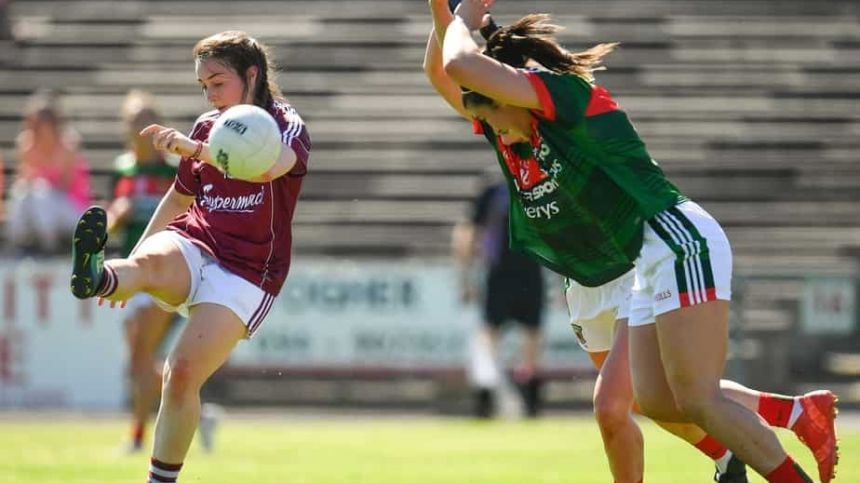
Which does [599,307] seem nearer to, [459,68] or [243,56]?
[459,68]

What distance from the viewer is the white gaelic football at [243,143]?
6461 mm

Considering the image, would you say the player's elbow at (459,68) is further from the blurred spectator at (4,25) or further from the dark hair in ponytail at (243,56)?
the blurred spectator at (4,25)

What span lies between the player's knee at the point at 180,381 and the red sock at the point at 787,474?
226 centimetres

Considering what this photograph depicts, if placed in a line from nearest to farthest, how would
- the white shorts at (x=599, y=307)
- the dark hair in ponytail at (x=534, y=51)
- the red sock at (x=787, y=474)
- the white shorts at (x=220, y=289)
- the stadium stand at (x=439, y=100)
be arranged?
the red sock at (x=787, y=474) → the dark hair in ponytail at (x=534, y=51) → the white shorts at (x=599, y=307) → the white shorts at (x=220, y=289) → the stadium stand at (x=439, y=100)

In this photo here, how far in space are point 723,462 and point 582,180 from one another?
145 centimetres

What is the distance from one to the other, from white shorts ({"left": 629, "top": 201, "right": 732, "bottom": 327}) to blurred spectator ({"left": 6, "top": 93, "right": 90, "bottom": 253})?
11693 millimetres

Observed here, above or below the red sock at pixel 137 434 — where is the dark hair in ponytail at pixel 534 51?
above

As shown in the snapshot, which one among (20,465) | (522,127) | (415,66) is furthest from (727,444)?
(415,66)

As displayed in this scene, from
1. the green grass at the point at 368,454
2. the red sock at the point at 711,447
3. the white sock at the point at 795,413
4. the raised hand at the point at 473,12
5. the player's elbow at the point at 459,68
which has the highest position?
the raised hand at the point at 473,12

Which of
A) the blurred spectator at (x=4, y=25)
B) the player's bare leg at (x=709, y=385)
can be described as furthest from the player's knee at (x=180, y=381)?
the blurred spectator at (x=4, y=25)

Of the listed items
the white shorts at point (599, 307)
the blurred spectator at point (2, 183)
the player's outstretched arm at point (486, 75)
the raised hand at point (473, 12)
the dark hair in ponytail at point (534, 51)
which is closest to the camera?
the player's outstretched arm at point (486, 75)

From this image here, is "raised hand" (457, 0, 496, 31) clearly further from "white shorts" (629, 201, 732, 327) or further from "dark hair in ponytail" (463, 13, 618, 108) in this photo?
"white shorts" (629, 201, 732, 327)

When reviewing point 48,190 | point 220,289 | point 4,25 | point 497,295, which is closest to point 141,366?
point 220,289

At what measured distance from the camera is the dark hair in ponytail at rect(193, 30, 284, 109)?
7133 millimetres
